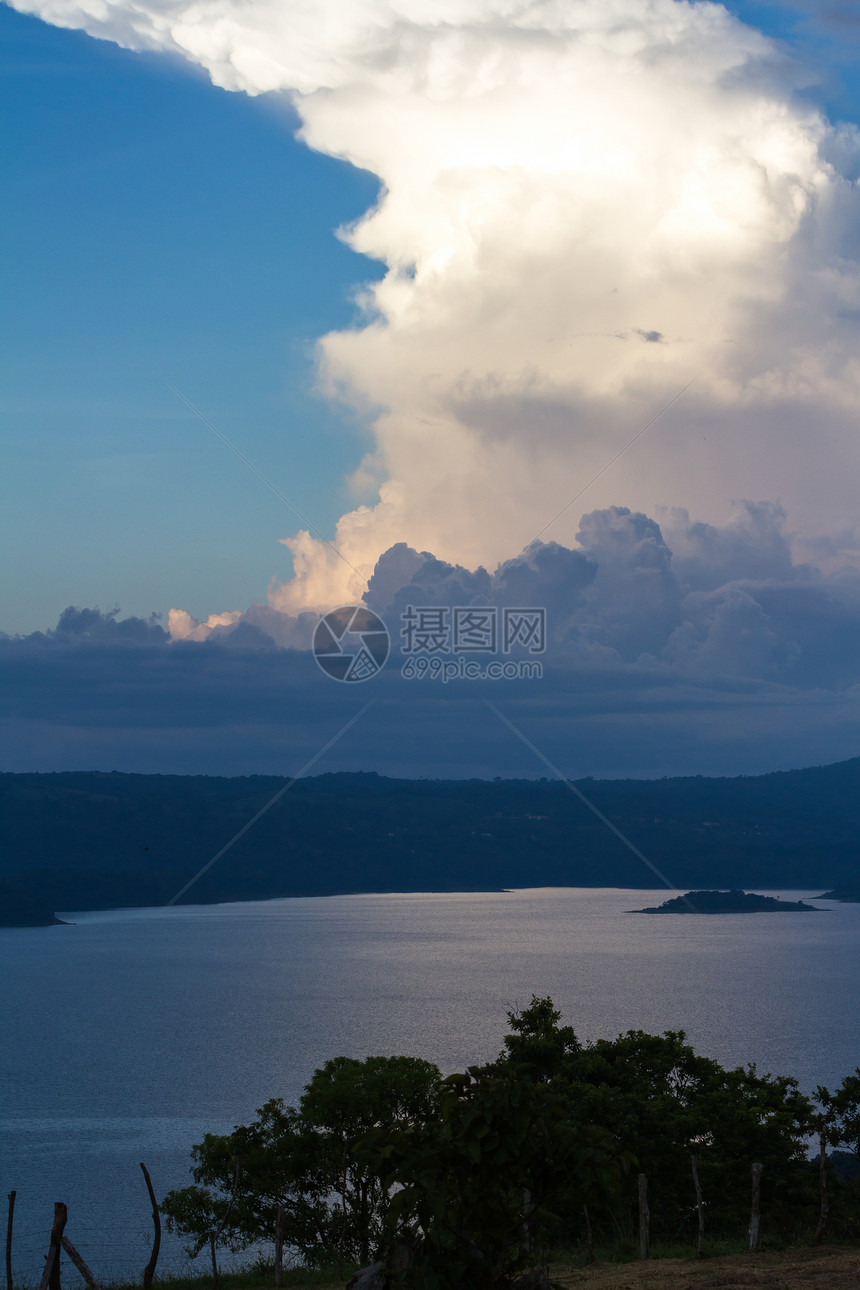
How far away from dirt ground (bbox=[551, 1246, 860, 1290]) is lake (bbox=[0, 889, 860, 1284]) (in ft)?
88.5

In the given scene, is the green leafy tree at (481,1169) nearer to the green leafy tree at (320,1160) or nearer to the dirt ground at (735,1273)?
the dirt ground at (735,1273)

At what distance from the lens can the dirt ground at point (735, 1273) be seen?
35.1ft

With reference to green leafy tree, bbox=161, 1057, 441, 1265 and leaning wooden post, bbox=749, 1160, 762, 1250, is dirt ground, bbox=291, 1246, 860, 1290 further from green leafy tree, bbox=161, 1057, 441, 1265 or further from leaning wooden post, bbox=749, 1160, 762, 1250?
green leafy tree, bbox=161, 1057, 441, 1265

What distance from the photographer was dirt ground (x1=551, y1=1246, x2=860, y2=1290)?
1069 centimetres

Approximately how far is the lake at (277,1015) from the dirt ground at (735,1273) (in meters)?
27.0

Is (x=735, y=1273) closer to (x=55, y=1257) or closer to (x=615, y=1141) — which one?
(x=615, y=1141)

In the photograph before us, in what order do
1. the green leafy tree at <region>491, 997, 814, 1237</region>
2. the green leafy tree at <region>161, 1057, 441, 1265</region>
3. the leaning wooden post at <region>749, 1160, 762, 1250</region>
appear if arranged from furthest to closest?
the green leafy tree at <region>161, 1057, 441, 1265</region> → the green leafy tree at <region>491, 997, 814, 1237</region> → the leaning wooden post at <region>749, 1160, 762, 1250</region>

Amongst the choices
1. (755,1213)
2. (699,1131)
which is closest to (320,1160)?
(699,1131)

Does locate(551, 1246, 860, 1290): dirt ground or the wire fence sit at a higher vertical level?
locate(551, 1246, 860, 1290): dirt ground

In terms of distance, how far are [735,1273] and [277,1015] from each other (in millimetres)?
92725

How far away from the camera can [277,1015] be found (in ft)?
319

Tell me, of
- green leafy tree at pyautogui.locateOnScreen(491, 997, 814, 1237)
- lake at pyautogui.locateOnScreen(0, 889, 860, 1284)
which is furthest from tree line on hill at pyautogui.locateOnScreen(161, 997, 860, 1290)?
lake at pyautogui.locateOnScreen(0, 889, 860, 1284)

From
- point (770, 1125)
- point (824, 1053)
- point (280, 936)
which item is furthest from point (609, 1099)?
point (280, 936)

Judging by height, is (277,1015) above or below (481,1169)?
below
